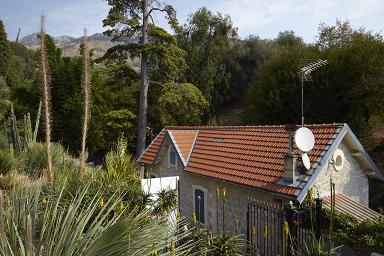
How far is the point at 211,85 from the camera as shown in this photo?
3203 centimetres

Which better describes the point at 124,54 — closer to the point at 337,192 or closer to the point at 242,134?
the point at 242,134

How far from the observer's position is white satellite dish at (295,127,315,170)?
968 centimetres

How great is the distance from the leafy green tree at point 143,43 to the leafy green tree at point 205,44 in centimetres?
961

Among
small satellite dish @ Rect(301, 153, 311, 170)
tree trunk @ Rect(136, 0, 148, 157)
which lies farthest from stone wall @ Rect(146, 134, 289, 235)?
tree trunk @ Rect(136, 0, 148, 157)

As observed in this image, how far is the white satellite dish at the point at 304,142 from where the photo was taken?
381 inches

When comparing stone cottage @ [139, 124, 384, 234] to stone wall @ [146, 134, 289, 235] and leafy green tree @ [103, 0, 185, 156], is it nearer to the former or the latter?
stone wall @ [146, 134, 289, 235]

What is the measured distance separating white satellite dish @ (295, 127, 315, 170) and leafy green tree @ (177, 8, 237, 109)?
21.6 metres

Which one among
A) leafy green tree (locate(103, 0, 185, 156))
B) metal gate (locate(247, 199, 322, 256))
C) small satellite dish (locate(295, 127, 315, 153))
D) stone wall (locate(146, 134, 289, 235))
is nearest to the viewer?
metal gate (locate(247, 199, 322, 256))

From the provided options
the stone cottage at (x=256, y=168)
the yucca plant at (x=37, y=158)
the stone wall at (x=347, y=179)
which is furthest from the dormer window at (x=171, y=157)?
the stone wall at (x=347, y=179)

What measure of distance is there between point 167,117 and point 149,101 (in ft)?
8.94

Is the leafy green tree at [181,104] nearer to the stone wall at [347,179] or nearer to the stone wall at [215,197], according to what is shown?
the stone wall at [215,197]

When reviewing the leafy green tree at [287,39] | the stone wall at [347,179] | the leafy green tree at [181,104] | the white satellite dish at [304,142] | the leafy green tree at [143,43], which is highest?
the leafy green tree at [287,39]

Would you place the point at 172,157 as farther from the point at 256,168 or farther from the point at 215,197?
the point at 256,168

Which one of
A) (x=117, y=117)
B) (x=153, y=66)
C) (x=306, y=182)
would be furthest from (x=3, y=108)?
(x=306, y=182)
